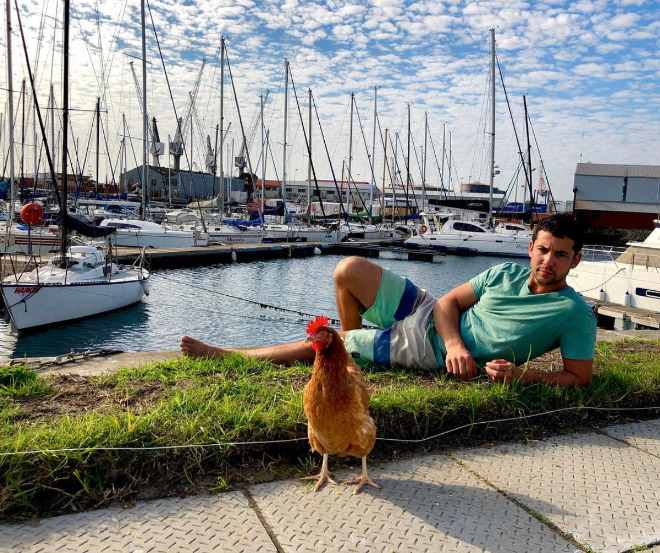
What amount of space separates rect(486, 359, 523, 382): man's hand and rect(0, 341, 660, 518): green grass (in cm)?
8

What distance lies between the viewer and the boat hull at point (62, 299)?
12.8 m

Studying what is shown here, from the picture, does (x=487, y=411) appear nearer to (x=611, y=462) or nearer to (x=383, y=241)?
(x=611, y=462)

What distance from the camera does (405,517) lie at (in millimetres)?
2332

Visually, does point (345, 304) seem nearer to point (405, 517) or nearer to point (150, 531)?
point (405, 517)

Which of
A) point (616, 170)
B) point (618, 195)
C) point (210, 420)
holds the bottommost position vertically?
point (210, 420)

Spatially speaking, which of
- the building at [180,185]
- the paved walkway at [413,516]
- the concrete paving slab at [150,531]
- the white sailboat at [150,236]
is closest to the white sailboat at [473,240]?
the white sailboat at [150,236]

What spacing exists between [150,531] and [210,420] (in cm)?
74

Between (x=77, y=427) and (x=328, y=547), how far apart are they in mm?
1418

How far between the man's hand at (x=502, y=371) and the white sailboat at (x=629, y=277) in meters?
10.1

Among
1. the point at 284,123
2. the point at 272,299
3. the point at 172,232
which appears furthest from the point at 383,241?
the point at 272,299

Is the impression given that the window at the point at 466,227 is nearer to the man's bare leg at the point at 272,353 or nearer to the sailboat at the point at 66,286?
the sailboat at the point at 66,286

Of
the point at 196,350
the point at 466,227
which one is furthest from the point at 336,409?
the point at 466,227

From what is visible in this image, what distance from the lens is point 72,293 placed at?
45.0 feet

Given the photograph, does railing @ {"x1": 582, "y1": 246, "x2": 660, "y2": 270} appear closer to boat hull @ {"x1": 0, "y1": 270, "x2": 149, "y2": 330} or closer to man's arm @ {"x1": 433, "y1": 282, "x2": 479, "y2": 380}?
man's arm @ {"x1": 433, "y1": 282, "x2": 479, "y2": 380}
